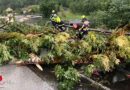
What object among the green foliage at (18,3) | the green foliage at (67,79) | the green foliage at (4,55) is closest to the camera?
the green foliage at (67,79)

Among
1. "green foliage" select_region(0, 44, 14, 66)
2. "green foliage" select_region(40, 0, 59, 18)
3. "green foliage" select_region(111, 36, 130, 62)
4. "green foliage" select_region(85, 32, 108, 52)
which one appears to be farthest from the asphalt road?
"green foliage" select_region(40, 0, 59, 18)

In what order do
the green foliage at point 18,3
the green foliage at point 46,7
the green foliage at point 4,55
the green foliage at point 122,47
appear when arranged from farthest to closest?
the green foliage at point 18,3, the green foliage at point 46,7, the green foliage at point 122,47, the green foliage at point 4,55

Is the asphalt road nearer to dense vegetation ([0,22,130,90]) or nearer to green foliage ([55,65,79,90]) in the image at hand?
green foliage ([55,65,79,90])

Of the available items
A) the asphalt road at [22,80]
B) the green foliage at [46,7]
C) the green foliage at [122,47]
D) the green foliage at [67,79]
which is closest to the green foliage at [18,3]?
the green foliage at [46,7]

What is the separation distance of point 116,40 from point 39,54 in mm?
3453

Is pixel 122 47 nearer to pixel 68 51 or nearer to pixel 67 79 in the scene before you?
pixel 68 51

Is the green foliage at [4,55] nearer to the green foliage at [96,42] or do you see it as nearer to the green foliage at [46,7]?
the green foliage at [96,42]

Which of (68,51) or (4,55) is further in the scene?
(68,51)

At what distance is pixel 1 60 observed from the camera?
5.17 m

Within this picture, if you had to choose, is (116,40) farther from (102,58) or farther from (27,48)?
(27,48)

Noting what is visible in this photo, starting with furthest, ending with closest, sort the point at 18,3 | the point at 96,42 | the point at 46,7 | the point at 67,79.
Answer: the point at 18,3, the point at 46,7, the point at 96,42, the point at 67,79

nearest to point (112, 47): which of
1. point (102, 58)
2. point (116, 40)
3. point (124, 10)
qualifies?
point (116, 40)

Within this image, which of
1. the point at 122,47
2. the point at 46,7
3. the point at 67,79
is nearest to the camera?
the point at 67,79

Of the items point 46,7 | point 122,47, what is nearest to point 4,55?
point 122,47
